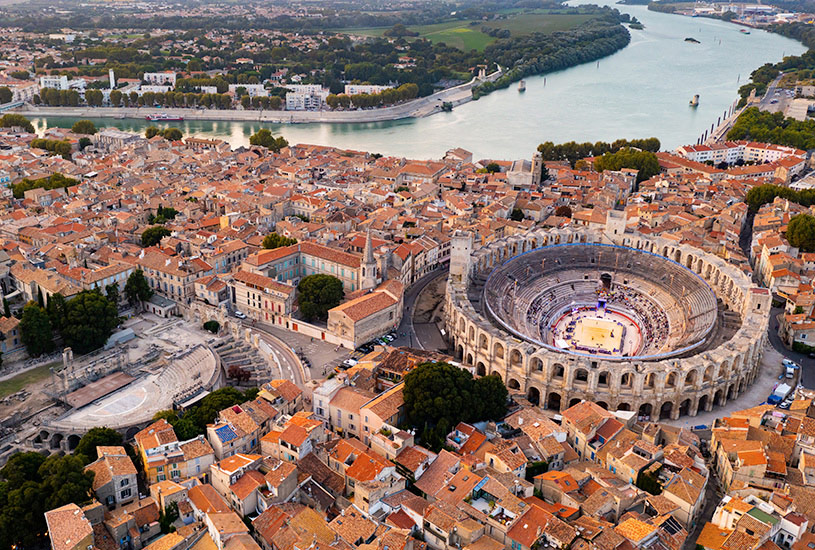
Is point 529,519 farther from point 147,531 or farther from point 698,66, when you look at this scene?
point 698,66

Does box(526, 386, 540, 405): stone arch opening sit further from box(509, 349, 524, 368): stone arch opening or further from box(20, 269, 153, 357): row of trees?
box(20, 269, 153, 357): row of trees

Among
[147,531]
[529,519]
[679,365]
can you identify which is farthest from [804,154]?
[147,531]

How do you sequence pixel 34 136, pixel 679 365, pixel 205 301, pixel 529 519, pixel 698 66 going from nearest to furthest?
1. pixel 529 519
2. pixel 679 365
3. pixel 205 301
4. pixel 34 136
5. pixel 698 66

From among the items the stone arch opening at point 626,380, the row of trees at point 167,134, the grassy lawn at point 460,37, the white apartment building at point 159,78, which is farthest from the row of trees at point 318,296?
the grassy lawn at point 460,37

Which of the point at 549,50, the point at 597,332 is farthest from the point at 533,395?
the point at 549,50

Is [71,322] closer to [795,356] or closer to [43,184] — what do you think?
[43,184]

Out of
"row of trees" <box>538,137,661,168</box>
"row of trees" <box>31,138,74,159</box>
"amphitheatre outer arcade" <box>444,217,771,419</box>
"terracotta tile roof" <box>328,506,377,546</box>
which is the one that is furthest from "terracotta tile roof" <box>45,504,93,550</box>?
"row of trees" <box>538,137,661,168</box>
